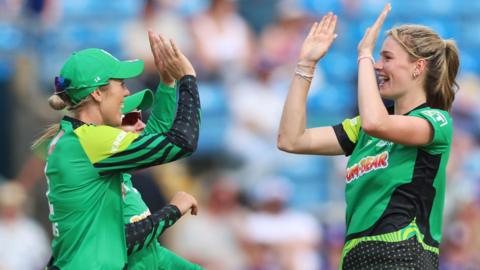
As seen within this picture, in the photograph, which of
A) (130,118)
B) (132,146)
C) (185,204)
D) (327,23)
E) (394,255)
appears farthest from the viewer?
(130,118)

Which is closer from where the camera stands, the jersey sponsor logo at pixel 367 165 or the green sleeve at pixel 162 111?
the jersey sponsor logo at pixel 367 165

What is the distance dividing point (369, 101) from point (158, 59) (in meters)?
0.95

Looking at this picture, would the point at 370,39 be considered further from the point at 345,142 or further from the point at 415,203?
the point at 415,203

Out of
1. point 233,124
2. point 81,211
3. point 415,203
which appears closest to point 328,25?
point 415,203

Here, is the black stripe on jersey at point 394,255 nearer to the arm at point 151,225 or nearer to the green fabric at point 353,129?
the green fabric at point 353,129

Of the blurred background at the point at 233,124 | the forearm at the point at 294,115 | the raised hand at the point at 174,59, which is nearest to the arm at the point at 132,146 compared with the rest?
the raised hand at the point at 174,59

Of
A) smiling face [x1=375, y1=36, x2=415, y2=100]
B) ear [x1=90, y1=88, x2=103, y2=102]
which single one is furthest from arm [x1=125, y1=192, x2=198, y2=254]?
smiling face [x1=375, y1=36, x2=415, y2=100]

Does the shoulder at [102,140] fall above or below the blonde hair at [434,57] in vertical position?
below

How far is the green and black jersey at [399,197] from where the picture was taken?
4590 mm

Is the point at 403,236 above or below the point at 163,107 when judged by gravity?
below

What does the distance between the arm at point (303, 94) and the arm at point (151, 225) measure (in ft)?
1.74

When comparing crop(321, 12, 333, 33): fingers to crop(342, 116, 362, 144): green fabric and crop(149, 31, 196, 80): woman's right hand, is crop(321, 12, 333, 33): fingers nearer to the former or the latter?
crop(342, 116, 362, 144): green fabric

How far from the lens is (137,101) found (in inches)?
195

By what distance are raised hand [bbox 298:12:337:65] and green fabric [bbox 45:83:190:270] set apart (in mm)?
735
